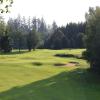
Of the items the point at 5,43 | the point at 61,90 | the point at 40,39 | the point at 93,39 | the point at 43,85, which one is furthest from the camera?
the point at 40,39

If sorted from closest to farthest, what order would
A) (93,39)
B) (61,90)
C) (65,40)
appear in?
(61,90), (93,39), (65,40)

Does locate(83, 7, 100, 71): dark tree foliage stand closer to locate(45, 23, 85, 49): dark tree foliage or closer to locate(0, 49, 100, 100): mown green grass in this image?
locate(0, 49, 100, 100): mown green grass

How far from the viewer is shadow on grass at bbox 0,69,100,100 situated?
103 feet

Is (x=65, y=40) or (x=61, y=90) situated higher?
(x=65, y=40)

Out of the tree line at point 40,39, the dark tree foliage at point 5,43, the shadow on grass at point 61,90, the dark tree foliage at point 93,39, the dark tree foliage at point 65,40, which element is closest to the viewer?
the shadow on grass at point 61,90

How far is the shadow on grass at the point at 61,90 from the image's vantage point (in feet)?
103

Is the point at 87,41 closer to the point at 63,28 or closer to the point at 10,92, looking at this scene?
the point at 10,92

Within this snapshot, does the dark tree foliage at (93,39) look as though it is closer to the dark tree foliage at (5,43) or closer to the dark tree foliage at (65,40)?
the dark tree foliage at (5,43)

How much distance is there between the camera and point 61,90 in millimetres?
35500

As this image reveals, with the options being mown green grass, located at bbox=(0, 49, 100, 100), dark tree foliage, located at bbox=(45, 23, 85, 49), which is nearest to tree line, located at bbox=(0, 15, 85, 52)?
dark tree foliage, located at bbox=(45, 23, 85, 49)

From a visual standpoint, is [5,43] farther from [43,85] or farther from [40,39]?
[43,85]

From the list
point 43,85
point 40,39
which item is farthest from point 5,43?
point 43,85

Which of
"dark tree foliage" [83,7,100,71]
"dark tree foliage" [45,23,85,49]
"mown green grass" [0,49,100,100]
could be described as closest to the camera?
"mown green grass" [0,49,100,100]

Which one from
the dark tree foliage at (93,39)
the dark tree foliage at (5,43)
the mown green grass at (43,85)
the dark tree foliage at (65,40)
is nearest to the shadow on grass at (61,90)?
the mown green grass at (43,85)
